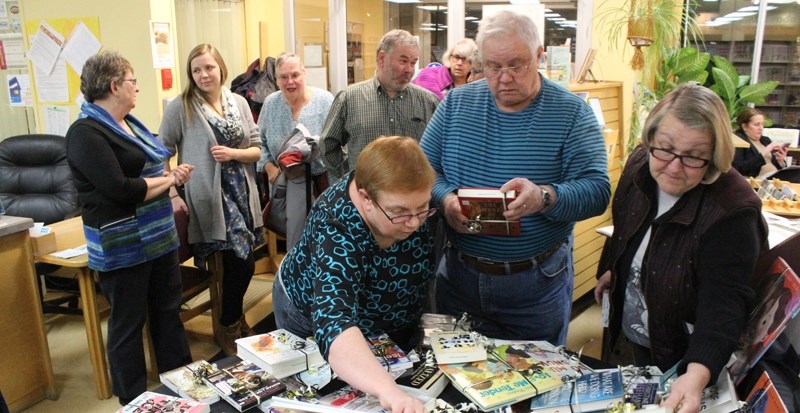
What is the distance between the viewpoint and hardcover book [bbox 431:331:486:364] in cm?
145

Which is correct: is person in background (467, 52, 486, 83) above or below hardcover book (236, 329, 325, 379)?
above

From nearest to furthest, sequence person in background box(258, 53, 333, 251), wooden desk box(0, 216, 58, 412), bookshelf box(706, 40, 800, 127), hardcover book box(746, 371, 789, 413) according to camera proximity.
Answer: hardcover book box(746, 371, 789, 413) → wooden desk box(0, 216, 58, 412) → person in background box(258, 53, 333, 251) → bookshelf box(706, 40, 800, 127)

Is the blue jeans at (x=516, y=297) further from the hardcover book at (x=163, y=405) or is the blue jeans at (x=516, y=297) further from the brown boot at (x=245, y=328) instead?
the brown boot at (x=245, y=328)

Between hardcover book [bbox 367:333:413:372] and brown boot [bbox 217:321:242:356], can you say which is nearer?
hardcover book [bbox 367:333:413:372]

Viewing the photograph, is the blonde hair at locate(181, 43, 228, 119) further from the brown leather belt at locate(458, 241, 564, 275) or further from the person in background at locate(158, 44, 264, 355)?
the brown leather belt at locate(458, 241, 564, 275)

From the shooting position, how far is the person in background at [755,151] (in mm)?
4352

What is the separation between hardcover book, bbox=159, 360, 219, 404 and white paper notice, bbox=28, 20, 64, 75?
390cm

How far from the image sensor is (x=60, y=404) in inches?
113

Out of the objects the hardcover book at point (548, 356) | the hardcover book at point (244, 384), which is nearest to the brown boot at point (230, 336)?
the hardcover book at point (244, 384)

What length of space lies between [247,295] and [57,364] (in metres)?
1.29

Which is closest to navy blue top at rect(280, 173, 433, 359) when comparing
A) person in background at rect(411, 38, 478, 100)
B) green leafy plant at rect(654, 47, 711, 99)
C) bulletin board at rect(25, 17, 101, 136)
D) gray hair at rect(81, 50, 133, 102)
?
gray hair at rect(81, 50, 133, 102)

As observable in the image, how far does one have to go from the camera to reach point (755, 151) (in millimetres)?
4434

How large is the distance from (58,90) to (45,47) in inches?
12.8

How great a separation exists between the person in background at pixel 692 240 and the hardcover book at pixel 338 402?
2.03 ft
